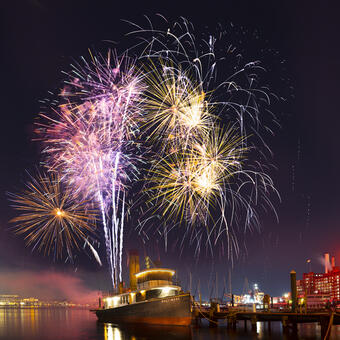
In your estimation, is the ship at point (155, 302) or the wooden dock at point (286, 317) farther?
the ship at point (155, 302)

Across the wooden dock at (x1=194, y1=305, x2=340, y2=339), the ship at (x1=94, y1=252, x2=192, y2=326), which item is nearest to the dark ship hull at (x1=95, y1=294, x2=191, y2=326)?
the ship at (x1=94, y1=252, x2=192, y2=326)

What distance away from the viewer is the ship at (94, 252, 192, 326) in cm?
4628

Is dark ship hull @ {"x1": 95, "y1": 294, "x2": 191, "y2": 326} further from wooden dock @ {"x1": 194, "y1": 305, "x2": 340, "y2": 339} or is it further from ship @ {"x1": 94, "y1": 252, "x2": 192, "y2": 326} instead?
wooden dock @ {"x1": 194, "y1": 305, "x2": 340, "y2": 339}

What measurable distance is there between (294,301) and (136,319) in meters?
22.4

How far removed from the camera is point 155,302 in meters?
49.0

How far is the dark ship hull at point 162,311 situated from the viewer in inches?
1817

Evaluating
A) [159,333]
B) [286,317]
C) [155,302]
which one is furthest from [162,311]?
[286,317]

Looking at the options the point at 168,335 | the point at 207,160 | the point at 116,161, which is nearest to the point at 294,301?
the point at 168,335

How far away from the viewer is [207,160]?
33.2 meters

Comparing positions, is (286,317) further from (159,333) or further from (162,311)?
(162,311)

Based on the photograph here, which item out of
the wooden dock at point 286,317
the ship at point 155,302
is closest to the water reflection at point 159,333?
the ship at point 155,302

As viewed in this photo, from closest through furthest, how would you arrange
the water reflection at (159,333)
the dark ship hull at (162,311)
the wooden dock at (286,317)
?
the wooden dock at (286,317)
the water reflection at (159,333)
the dark ship hull at (162,311)

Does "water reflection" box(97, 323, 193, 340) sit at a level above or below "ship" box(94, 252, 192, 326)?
below

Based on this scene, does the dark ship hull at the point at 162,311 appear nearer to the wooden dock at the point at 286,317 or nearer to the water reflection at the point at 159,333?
the water reflection at the point at 159,333
